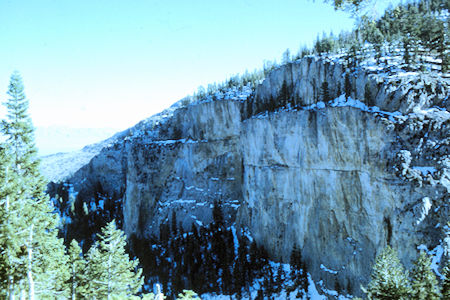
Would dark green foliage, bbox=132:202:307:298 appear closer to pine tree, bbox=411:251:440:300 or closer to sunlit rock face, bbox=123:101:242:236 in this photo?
sunlit rock face, bbox=123:101:242:236

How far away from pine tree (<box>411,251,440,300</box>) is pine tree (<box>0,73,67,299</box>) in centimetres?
2238

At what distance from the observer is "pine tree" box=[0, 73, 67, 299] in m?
16.0

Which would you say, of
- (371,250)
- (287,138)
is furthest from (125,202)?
(371,250)

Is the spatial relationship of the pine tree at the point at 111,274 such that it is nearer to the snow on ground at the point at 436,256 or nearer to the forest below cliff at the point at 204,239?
the forest below cliff at the point at 204,239

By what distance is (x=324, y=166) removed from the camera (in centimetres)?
4825

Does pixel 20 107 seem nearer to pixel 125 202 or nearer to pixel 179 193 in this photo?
pixel 179 193

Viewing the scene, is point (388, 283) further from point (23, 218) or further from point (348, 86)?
point (348, 86)

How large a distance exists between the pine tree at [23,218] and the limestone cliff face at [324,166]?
1329 inches

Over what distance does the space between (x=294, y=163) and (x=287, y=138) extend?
4314 mm

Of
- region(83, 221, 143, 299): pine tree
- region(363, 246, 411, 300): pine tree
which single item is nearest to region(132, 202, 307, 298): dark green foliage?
region(363, 246, 411, 300): pine tree

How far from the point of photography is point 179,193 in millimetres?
82625

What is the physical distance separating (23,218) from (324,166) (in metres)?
40.3

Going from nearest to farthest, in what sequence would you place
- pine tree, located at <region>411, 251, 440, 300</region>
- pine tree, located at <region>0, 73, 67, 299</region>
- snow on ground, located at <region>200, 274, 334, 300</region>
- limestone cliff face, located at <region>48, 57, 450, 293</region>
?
pine tree, located at <region>0, 73, 67, 299</region>, pine tree, located at <region>411, 251, 440, 300</region>, limestone cliff face, located at <region>48, 57, 450, 293</region>, snow on ground, located at <region>200, 274, 334, 300</region>

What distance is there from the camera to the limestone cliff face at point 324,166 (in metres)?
36.4
